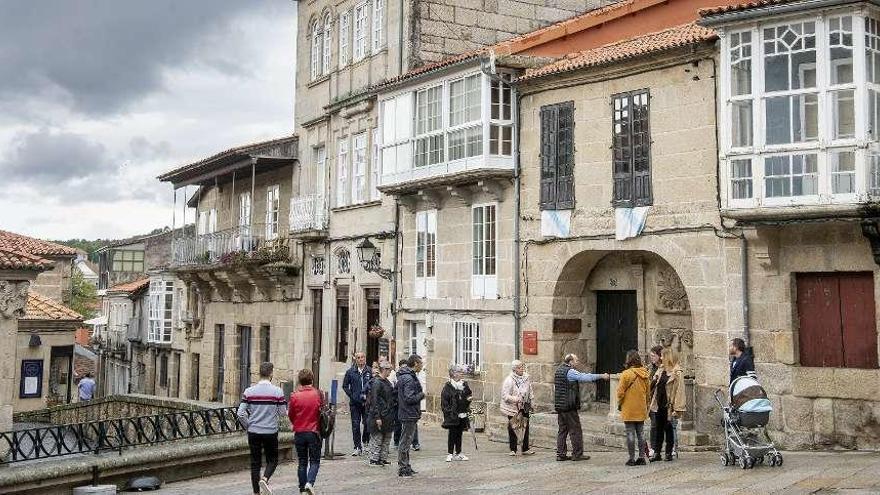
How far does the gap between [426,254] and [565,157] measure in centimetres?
492

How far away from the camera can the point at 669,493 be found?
1069cm

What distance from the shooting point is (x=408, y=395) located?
1272 centimetres

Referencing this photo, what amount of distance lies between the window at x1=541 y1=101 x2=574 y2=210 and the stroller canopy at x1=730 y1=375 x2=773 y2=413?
666cm

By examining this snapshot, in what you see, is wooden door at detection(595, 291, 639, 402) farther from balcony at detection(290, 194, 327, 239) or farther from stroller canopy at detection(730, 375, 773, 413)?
balcony at detection(290, 194, 327, 239)

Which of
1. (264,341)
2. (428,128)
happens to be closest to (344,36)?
(428,128)

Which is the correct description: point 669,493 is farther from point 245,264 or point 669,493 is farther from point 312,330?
point 245,264

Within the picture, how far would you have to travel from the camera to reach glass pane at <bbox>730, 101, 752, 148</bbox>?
14664mm

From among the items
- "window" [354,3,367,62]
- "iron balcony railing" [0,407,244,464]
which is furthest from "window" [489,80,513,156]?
"iron balcony railing" [0,407,244,464]

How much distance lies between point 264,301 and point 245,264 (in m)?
1.83

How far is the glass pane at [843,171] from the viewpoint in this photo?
13.5 metres

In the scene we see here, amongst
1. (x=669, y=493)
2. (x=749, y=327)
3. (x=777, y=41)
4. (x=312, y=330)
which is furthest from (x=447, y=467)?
(x=312, y=330)

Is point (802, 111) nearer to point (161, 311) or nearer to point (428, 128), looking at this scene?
point (428, 128)

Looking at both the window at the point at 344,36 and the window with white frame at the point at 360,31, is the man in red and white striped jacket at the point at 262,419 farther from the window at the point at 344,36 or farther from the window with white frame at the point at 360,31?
the window at the point at 344,36

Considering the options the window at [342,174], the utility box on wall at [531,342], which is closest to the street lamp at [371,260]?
the window at [342,174]
